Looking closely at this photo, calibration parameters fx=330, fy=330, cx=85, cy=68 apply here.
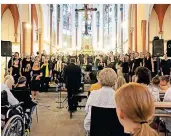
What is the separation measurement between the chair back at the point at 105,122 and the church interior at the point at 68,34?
99 cm

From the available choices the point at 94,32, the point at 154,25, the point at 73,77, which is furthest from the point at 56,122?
the point at 94,32

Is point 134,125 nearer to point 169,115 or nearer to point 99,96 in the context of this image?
point 99,96

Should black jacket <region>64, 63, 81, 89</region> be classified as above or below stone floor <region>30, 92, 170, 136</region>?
above

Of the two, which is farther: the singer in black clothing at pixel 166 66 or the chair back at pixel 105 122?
the singer in black clothing at pixel 166 66

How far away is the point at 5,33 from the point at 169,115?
1403 cm

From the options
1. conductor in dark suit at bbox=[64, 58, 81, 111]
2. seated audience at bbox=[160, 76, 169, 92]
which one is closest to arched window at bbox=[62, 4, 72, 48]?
conductor in dark suit at bbox=[64, 58, 81, 111]

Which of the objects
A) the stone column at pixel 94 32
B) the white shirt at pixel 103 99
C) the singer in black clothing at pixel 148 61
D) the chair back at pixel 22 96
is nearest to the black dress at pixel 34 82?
the singer in black clothing at pixel 148 61

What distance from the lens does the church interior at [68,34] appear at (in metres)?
7.00

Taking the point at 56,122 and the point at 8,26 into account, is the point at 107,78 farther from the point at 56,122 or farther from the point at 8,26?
the point at 8,26

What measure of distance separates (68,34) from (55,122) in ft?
Result: 83.6

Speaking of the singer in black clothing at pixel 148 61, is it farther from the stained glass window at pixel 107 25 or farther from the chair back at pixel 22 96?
the stained glass window at pixel 107 25

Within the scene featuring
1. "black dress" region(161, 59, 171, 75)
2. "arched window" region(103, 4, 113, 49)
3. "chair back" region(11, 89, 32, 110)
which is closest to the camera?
"chair back" region(11, 89, 32, 110)

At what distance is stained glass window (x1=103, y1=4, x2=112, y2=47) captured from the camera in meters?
30.2

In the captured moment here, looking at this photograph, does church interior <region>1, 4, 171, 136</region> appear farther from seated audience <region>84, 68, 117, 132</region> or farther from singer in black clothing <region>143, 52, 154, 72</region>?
singer in black clothing <region>143, 52, 154, 72</region>
